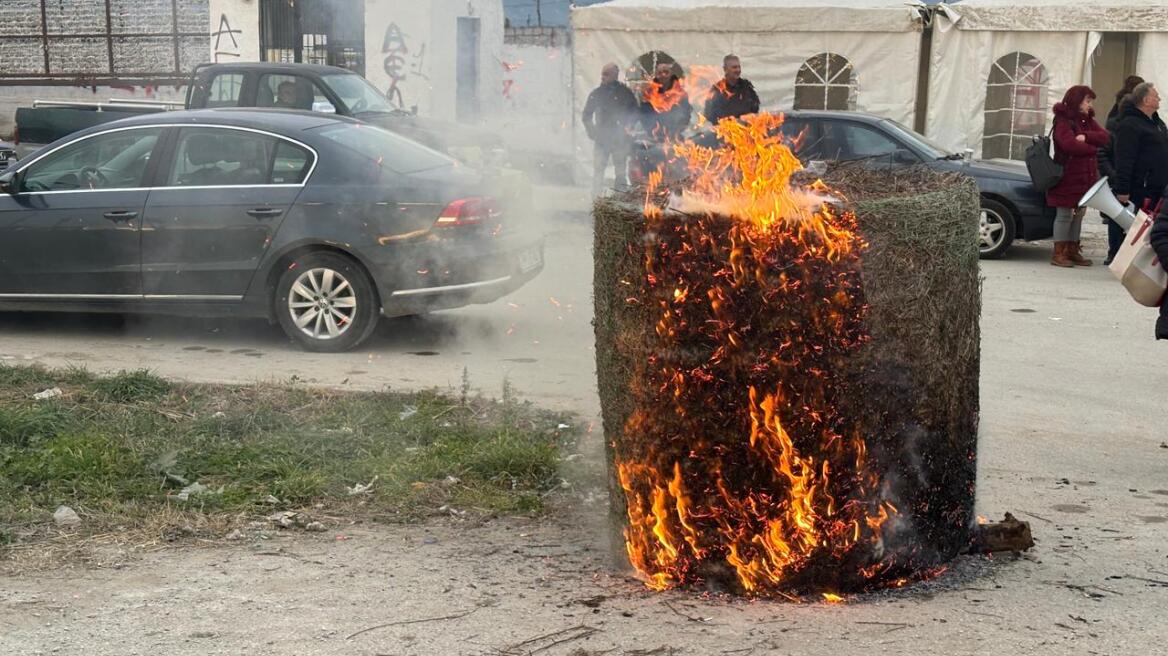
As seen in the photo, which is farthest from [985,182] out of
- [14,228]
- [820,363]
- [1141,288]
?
[820,363]

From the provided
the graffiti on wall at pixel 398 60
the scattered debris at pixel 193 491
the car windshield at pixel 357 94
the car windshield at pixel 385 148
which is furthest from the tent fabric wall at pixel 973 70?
the scattered debris at pixel 193 491

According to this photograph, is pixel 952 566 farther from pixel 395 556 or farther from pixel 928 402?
pixel 395 556

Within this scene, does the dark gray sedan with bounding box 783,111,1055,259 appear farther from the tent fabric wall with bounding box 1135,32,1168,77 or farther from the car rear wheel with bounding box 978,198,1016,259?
the tent fabric wall with bounding box 1135,32,1168,77

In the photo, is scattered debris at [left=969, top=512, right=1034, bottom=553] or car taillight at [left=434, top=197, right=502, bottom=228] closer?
scattered debris at [left=969, top=512, right=1034, bottom=553]

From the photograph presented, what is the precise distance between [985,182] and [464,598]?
10.2m

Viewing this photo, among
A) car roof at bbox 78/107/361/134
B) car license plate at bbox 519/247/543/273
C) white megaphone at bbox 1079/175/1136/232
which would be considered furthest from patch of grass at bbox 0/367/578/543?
white megaphone at bbox 1079/175/1136/232

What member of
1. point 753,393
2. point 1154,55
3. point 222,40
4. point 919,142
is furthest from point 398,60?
point 753,393

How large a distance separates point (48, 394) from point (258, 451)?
178 centimetres

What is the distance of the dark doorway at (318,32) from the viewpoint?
14.1 m

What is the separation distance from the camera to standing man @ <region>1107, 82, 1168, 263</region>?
1200 cm

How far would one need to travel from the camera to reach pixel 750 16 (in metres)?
17.6

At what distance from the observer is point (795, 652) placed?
388cm

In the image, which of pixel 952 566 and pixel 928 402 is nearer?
pixel 928 402

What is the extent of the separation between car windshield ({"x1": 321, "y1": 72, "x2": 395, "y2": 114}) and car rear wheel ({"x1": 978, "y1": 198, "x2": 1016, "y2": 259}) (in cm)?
642
